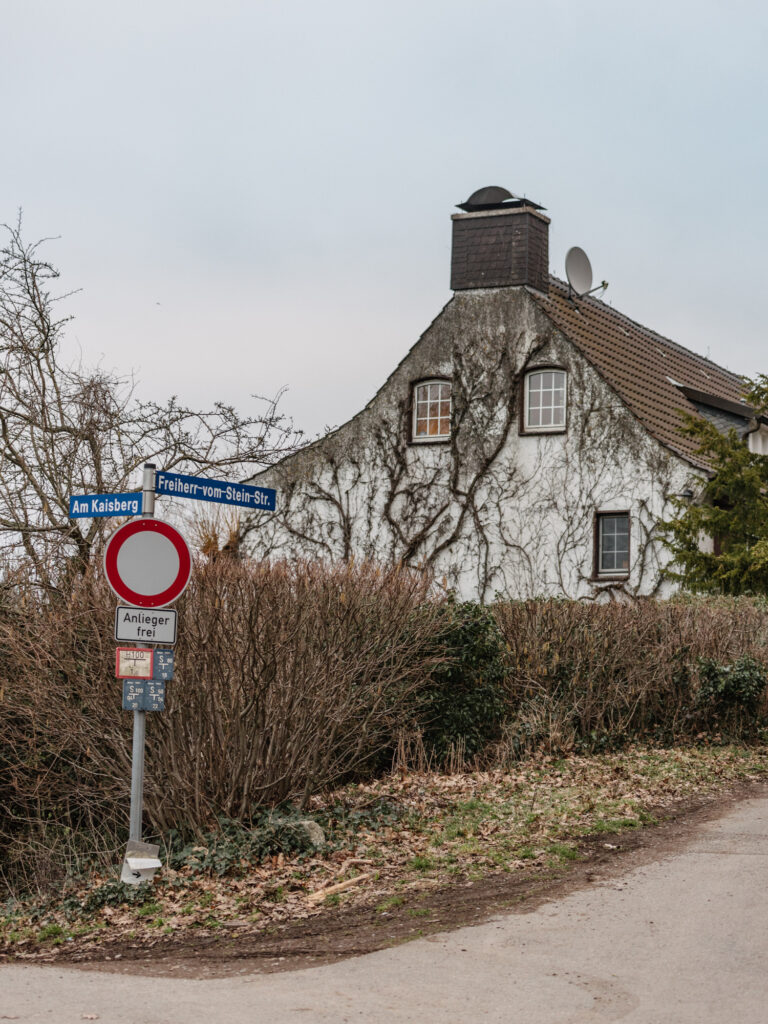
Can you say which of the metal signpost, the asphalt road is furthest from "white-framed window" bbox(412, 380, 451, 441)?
the asphalt road

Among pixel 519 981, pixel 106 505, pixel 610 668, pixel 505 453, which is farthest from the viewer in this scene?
pixel 505 453

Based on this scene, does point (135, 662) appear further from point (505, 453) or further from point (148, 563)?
point (505, 453)

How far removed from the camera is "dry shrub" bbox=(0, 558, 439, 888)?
10547 mm

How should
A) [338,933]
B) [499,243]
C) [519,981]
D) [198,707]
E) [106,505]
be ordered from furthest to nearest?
[499,243] → [198,707] → [106,505] → [338,933] → [519,981]

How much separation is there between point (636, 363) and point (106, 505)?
72.2ft

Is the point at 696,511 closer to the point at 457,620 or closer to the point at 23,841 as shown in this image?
the point at 457,620

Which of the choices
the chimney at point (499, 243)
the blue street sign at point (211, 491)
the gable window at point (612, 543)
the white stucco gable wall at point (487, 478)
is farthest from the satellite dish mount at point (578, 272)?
the blue street sign at point (211, 491)

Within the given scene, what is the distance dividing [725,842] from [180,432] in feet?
32.6

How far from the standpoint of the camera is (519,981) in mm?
6699

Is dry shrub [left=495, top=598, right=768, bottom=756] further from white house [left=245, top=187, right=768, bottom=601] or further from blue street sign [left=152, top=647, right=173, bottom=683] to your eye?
white house [left=245, top=187, right=768, bottom=601]

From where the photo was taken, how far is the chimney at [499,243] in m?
28.0

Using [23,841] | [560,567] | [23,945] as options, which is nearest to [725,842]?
[23,945]

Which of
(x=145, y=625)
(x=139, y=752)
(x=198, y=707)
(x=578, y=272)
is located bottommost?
(x=139, y=752)

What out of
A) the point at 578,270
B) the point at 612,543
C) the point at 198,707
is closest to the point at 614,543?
the point at 612,543
